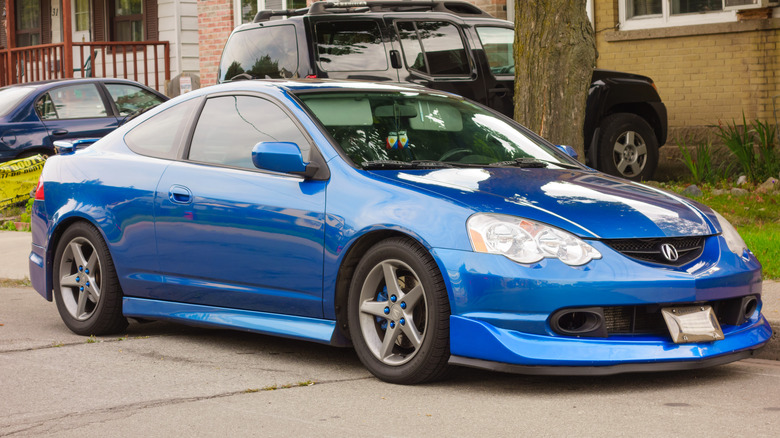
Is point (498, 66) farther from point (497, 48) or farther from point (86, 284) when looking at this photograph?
point (86, 284)

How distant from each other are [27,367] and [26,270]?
4541mm

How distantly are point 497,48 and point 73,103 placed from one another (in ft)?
19.4

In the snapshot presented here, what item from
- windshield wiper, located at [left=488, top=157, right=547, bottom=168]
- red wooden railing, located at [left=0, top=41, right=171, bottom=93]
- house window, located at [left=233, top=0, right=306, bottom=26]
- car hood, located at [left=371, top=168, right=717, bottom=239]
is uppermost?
house window, located at [left=233, top=0, right=306, bottom=26]

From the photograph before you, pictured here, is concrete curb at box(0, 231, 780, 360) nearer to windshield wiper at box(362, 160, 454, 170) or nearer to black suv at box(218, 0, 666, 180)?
windshield wiper at box(362, 160, 454, 170)

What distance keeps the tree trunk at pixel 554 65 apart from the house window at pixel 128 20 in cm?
1561

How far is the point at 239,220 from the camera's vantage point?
6.05 metres

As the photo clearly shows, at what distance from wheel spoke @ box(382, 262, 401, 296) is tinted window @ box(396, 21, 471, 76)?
7.16 m

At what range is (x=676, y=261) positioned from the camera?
5180mm

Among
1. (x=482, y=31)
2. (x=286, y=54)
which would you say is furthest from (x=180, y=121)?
(x=482, y=31)

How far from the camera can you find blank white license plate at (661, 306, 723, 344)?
5062mm

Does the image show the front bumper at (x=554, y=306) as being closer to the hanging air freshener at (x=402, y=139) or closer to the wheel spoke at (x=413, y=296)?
the wheel spoke at (x=413, y=296)

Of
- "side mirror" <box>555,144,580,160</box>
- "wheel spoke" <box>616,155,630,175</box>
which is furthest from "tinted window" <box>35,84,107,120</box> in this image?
"side mirror" <box>555,144,580,160</box>

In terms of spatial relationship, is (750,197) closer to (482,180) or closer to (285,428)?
(482,180)

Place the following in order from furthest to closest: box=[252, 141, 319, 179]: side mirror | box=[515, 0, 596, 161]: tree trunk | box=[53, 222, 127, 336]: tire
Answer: box=[515, 0, 596, 161]: tree trunk → box=[53, 222, 127, 336]: tire → box=[252, 141, 319, 179]: side mirror
